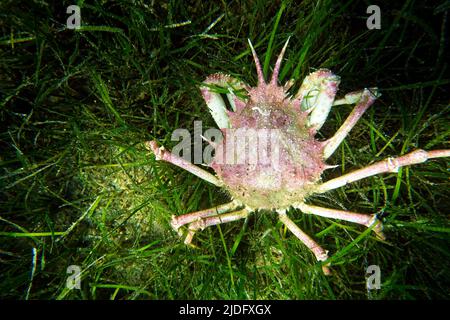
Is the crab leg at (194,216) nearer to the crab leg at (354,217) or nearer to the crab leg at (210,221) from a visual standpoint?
the crab leg at (210,221)

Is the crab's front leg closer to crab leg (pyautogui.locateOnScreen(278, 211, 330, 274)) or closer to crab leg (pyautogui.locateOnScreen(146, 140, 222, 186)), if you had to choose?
crab leg (pyautogui.locateOnScreen(278, 211, 330, 274))

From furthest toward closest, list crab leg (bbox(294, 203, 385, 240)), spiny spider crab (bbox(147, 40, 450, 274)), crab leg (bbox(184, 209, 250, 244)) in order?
crab leg (bbox(184, 209, 250, 244)), crab leg (bbox(294, 203, 385, 240)), spiny spider crab (bbox(147, 40, 450, 274))

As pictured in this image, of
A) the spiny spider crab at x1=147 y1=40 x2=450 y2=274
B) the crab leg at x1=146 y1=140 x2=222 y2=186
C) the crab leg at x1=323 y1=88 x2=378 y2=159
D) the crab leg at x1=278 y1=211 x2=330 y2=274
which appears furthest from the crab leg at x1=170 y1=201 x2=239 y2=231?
the crab leg at x1=323 y1=88 x2=378 y2=159

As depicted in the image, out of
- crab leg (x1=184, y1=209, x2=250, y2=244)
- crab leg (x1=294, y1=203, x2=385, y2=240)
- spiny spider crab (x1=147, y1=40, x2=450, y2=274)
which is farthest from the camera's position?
crab leg (x1=184, y1=209, x2=250, y2=244)

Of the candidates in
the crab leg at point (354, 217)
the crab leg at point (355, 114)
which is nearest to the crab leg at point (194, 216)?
the crab leg at point (354, 217)

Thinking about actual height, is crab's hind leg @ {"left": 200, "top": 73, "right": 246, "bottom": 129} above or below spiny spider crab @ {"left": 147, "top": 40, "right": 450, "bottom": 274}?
above

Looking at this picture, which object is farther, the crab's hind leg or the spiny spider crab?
the crab's hind leg

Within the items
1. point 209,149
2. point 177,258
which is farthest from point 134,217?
point 209,149

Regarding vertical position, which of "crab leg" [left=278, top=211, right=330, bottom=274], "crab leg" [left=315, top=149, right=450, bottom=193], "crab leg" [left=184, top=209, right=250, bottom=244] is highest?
A: "crab leg" [left=315, top=149, right=450, bottom=193]

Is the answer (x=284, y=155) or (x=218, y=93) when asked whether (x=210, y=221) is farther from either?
(x=218, y=93)

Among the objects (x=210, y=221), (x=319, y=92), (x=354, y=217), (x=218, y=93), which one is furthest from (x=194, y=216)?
(x=319, y=92)
